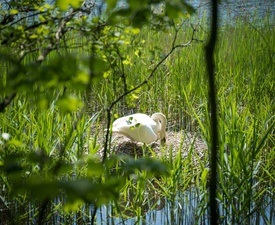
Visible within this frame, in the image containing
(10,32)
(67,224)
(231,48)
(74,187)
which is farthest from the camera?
(231,48)

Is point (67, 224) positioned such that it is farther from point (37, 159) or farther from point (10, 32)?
point (37, 159)

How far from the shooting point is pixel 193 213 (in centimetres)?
244

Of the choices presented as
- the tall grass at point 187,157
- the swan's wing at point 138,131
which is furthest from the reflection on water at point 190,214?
the swan's wing at point 138,131

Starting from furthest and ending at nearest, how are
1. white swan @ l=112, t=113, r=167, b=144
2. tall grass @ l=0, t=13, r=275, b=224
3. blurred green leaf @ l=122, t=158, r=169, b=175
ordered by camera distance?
white swan @ l=112, t=113, r=167, b=144 → tall grass @ l=0, t=13, r=275, b=224 → blurred green leaf @ l=122, t=158, r=169, b=175

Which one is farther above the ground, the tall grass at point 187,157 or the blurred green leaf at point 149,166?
the tall grass at point 187,157

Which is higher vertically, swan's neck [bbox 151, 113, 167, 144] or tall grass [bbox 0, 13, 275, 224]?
swan's neck [bbox 151, 113, 167, 144]

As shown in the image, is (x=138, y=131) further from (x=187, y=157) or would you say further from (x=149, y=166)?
(x=149, y=166)

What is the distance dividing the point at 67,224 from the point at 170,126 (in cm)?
158

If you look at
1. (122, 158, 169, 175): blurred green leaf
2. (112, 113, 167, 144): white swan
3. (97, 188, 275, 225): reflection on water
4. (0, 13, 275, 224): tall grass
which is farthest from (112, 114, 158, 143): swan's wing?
(122, 158, 169, 175): blurred green leaf

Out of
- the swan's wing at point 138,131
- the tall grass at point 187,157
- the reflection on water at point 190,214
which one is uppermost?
the swan's wing at point 138,131

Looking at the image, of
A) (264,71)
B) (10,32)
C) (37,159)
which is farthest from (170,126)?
(37,159)

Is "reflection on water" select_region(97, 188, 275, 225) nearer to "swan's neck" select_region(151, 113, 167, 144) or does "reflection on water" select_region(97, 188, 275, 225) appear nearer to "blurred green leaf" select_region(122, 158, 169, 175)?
"swan's neck" select_region(151, 113, 167, 144)

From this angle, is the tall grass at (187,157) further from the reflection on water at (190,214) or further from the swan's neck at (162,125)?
the swan's neck at (162,125)

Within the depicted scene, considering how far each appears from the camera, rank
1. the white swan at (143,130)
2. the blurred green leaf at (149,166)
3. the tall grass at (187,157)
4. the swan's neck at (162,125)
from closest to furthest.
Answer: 1. the blurred green leaf at (149,166)
2. the tall grass at (187,157)
3. the white swan at (143,130)
4. the swan's neck at (162,125)
